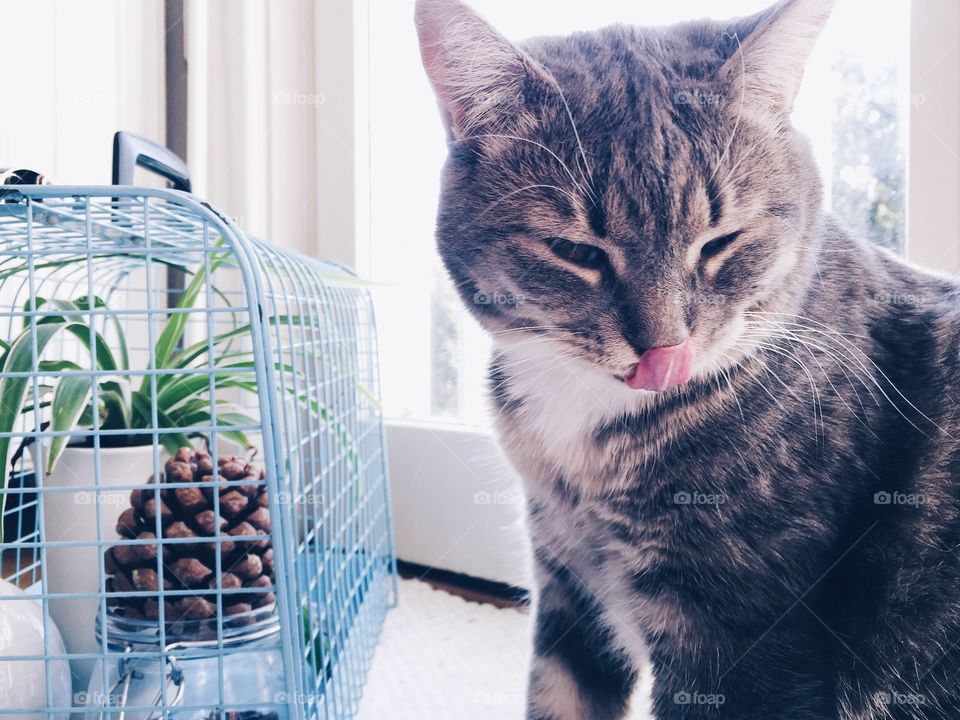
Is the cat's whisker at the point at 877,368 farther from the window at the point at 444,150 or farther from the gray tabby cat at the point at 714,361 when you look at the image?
the window at the point at 444,150

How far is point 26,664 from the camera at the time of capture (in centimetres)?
63

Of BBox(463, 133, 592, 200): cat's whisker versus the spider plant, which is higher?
BBox(463, 133, 592, 200): cat's whisker

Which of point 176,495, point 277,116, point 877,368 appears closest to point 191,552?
point 176,495

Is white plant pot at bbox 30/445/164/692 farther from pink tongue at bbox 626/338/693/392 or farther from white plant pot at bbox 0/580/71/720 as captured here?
pink tongue at bbox 626/338/693/392

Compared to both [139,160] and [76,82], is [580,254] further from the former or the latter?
[76,82]

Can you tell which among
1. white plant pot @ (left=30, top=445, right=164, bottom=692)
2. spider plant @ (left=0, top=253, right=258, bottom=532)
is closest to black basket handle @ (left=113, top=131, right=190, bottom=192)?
spider plant @ (left=0, top=253, right=258, bottom=532)

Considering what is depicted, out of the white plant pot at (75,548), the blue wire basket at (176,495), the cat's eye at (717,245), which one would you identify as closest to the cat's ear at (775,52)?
the cat's eye at (717,245)

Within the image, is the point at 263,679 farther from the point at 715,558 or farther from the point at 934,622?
the point at 934,622

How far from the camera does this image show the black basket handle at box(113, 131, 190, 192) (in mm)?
778

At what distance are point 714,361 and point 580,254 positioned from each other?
14 cm

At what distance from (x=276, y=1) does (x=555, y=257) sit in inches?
38.1

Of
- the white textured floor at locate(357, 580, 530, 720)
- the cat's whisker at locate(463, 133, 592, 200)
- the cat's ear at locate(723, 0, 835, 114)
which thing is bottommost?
the white textured floor at locate(357, 580, 530, 720)

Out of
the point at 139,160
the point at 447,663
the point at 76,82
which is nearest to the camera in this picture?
the point at 139,160

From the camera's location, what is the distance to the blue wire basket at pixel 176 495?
58 centimetres
